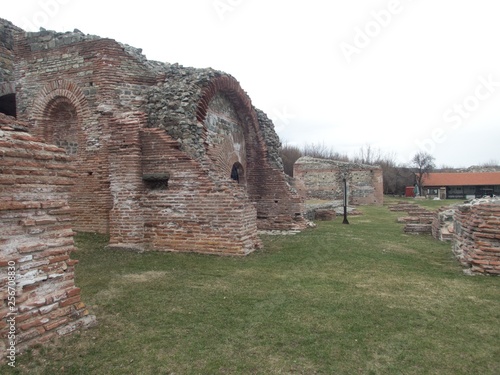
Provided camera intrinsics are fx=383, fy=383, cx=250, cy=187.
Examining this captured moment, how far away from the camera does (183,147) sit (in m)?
8.43

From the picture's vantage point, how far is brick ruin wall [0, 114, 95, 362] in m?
3.42

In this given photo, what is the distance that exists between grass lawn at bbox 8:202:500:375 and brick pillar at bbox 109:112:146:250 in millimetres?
719

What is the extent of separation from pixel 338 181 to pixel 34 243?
93.3 ft

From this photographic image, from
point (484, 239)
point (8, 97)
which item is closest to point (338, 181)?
point (8, 97)

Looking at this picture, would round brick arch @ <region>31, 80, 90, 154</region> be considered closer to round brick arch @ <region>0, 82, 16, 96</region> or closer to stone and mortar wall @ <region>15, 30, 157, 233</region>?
stone and mortar wall @ <region>15, 30, 157, 233</region>

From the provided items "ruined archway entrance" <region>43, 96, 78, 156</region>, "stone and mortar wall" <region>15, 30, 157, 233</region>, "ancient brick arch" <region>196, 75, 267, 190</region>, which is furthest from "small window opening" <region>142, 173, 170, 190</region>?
"ruined archway entrance" <region>43, 96, 78, 156</region>

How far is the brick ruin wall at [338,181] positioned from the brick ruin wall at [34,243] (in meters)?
27.3

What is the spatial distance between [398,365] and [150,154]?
6.60 meters

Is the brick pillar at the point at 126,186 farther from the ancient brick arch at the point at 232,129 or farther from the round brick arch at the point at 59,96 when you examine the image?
the round brick arch at the point at 59,96

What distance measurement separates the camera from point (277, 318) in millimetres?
4500

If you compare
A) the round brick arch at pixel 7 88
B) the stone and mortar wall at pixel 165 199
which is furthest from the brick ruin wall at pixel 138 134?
the round brick arch at pixel 7 88

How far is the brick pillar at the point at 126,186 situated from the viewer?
8.39 meters

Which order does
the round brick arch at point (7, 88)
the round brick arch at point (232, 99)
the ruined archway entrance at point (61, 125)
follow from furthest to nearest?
the round brick arch at point (7, 88) < the ruined archway entrance at point (61, 125) < the round brick arch at point (232, 99)

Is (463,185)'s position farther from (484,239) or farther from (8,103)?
(8,103)
